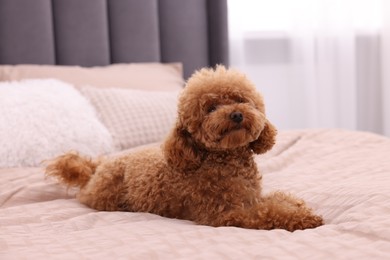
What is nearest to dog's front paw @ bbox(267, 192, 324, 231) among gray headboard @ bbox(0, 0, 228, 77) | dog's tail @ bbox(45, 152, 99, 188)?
dog's tail @ bbox(45, 152, 99, 188)

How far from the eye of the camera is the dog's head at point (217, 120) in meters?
1.09

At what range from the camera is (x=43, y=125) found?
1.77 meters

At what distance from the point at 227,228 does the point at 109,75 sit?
1.39 meters

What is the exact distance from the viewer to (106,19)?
252 centimetres

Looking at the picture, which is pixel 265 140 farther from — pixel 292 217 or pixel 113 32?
pixel 113 32

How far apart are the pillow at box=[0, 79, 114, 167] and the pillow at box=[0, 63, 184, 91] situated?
223mm

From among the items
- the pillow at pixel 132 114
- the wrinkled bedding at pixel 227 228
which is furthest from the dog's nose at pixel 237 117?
the pillow at pixel 132 114

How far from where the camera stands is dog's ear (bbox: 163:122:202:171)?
1.13 metres

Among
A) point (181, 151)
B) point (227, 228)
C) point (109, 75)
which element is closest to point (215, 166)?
point (181, 151)

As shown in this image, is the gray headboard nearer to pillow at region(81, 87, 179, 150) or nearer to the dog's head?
pillow at region(81, 87, 179, 150)

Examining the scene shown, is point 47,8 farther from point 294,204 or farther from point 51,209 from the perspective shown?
point 294,204

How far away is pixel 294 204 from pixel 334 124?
1.90 meters

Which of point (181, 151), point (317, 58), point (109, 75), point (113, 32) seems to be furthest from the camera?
point (317, 58)

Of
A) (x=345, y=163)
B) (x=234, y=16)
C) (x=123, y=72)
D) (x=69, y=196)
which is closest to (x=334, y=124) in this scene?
(x=234, y=16)
